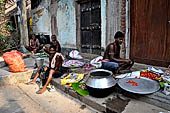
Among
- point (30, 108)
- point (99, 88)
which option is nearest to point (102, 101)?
point (99, 88)

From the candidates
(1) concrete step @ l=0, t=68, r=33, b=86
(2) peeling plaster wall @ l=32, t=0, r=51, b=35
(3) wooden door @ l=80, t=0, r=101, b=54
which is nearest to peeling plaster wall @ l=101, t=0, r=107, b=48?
(3) wooden door @ l=80, t=0, r=101, b=54

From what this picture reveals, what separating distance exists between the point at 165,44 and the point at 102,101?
2.43 metres

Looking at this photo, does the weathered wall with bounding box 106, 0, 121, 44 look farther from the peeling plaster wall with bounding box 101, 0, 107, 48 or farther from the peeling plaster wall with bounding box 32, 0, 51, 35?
the peeling plaster wall with bounding box 32, 0, 51, 35

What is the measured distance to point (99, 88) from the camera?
108 inches

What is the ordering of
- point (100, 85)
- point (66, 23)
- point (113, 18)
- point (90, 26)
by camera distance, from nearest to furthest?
point (100, 85) → point (113, 18) → point (90, 26) → point (66, 23)

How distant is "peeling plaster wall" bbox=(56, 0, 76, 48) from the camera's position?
6832mm

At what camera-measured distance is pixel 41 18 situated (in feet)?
32.0

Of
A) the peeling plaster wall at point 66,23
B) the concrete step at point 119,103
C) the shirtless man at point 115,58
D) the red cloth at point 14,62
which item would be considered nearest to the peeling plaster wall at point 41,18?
the peeling plaster wall at point 66,23

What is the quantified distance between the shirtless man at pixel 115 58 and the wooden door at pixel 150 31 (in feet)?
3.15

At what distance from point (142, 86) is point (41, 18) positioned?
8677 millimetres

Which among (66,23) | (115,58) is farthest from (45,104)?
(66,23)

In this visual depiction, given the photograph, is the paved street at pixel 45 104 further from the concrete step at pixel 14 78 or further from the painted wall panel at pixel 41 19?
the painted wall panel at pixel 41 19

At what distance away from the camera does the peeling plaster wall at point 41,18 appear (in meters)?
8.91

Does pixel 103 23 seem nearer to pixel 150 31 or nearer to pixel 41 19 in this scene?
pixel 150 31
